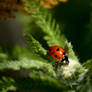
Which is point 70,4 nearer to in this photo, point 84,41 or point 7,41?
point 84,41

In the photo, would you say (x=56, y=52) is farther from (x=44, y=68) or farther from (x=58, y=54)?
(x=44, y=68)

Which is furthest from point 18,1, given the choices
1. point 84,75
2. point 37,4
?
point 84,75

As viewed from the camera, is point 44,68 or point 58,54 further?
point 58,54

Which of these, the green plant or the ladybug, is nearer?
the green plant

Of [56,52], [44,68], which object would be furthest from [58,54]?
[44,68]

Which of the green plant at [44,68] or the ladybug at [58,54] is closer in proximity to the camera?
the green plant at [44,68]
